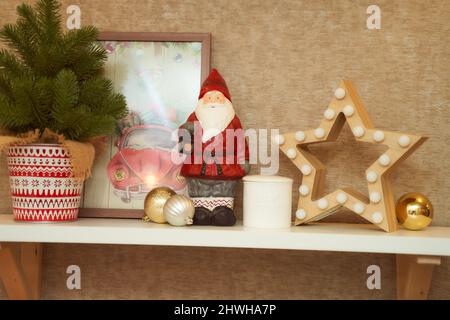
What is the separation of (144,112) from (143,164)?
0.10 m

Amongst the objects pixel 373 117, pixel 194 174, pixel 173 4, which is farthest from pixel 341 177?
pixel 173 4

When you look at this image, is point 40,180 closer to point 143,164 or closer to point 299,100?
point 143,164

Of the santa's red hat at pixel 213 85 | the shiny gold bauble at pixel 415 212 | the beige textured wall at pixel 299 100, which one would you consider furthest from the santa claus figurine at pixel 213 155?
the shiny gold bauble at pixel 415 212

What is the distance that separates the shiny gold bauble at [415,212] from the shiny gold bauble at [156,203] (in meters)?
0.37

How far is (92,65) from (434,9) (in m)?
0.62

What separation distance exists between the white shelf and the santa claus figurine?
0.21 feet

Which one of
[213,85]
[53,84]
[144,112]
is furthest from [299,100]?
[53,84]

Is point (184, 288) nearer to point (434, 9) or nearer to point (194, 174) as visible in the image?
point (194, 174)

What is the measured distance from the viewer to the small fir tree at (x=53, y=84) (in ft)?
2.55

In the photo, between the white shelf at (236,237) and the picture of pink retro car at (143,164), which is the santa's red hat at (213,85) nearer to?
the picture of pink retro car at (143,164)

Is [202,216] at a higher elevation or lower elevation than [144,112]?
lower

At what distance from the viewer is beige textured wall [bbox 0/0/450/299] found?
94 cm

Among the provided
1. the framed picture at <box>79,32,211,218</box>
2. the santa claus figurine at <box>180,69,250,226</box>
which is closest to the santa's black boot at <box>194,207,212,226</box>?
the santa claus figurine at <box>180,69,250,226</box>

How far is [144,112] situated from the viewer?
0.94 metres
